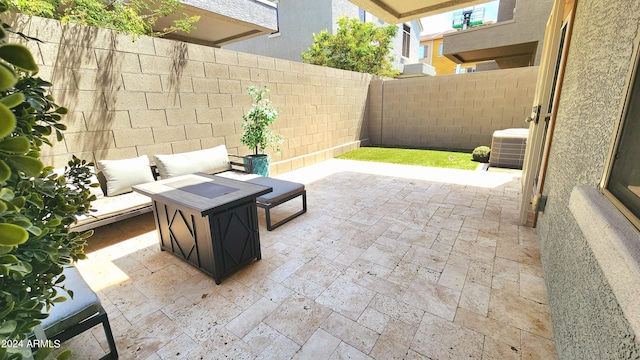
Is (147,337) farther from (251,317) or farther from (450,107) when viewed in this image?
(450,107)

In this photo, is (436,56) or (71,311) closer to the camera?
(71,311)

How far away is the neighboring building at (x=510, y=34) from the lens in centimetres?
698

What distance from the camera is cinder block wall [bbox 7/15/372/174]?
2.91 metres

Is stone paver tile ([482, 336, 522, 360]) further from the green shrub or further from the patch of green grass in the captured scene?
the green shrub

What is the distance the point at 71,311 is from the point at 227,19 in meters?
5.98

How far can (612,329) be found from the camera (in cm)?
95

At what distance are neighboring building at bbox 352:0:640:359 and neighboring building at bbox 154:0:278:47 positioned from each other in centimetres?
549

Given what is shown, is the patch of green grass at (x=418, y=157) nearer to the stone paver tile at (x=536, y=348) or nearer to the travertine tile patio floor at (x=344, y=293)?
the travertine tile patio floor at (x=344, y=293)

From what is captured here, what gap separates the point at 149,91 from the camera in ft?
11.6

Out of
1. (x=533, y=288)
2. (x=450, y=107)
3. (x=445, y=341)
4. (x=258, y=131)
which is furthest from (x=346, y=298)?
(x=450, y=107)

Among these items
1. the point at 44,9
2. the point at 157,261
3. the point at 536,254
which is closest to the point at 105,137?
the point at 44,9

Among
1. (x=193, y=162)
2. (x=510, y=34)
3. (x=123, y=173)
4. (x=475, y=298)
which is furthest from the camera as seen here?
(x=510, y=34)

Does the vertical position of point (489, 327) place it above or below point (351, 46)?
below

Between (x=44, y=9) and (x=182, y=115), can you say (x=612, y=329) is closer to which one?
(x=182, y=115)
